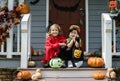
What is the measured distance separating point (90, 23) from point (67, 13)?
714 millimetres

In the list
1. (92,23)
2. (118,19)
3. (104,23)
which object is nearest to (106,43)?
(104,23)

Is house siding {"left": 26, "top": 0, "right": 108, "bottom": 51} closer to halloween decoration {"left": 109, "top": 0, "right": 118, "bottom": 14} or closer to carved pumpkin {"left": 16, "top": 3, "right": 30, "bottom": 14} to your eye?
halloween decoration {"left": 109, "top": 0, "right": 118, "bottom": 14}

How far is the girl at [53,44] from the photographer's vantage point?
27.6ft

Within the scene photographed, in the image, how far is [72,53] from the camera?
331 inches

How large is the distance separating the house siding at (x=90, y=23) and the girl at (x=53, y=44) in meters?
2.62

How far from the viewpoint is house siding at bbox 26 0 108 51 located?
11234 millimetres

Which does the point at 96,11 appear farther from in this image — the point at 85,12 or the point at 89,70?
the point at 89,70

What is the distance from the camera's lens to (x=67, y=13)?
11.5 meters

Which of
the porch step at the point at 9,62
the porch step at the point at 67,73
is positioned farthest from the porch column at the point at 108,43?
the porch step at the point at 9,62

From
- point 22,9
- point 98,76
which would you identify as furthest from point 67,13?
point 98,76

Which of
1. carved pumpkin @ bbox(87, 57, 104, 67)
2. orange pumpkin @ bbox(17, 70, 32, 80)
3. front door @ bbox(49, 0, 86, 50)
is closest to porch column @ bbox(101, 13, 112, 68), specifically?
carved pumpkin @ bbox(87, 57, 104, 67)

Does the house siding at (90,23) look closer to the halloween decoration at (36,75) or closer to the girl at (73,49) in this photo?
the girl at (73,49)

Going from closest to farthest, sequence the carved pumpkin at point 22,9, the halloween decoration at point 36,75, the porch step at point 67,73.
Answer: the halloween decoration at point 36,75, the porch step at point 67,73, the carved pumpkin at point 22,9

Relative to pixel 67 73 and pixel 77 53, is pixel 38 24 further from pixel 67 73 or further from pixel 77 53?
pixel 67 73
